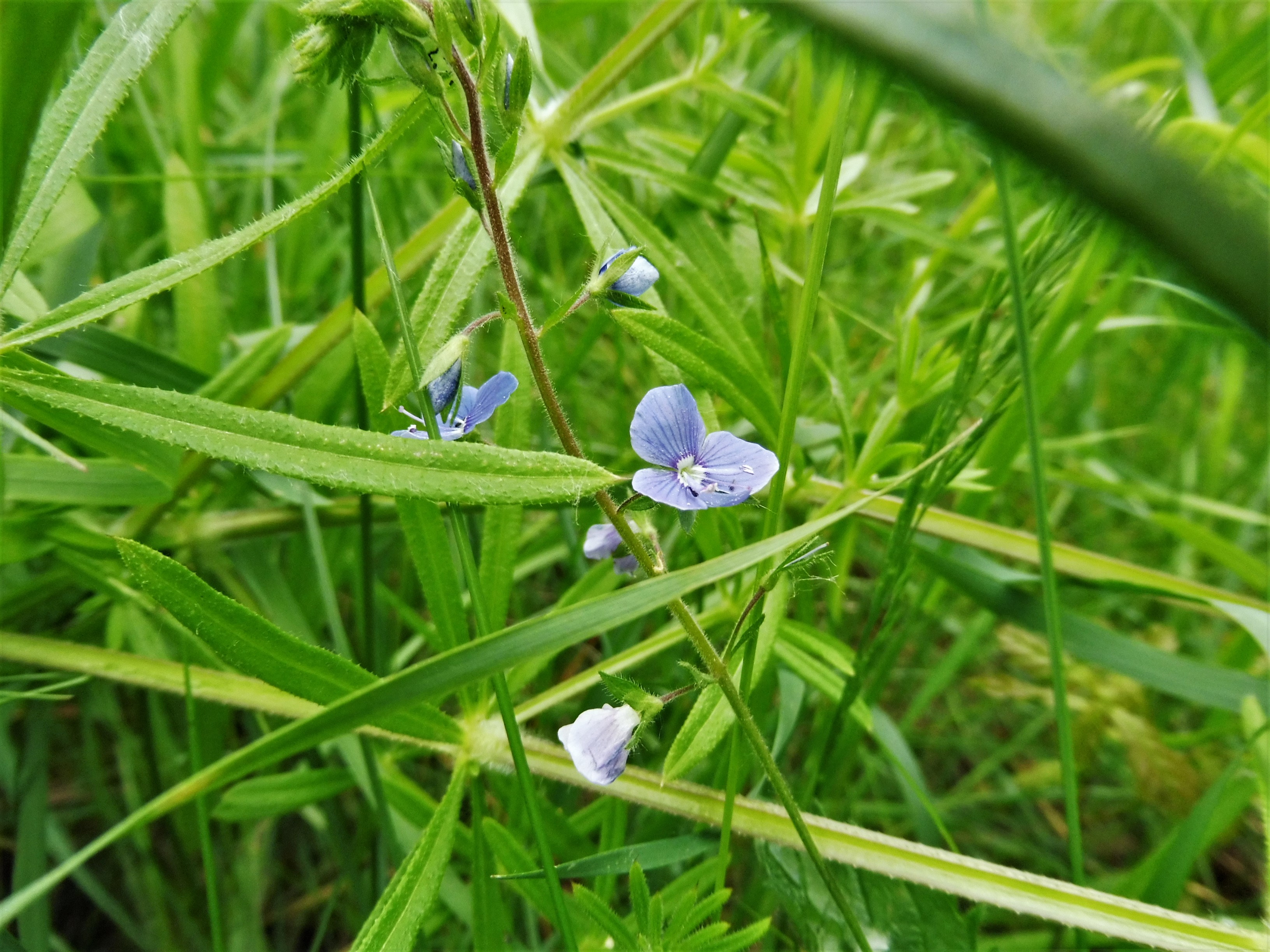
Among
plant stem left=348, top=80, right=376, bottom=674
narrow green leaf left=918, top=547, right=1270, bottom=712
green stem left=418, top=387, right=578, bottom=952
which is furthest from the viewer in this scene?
narrow green leaf left=918, top=547, right=1270, bottom=712

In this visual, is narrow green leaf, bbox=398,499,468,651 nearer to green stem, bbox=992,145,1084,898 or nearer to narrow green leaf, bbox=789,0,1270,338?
green stem, bbox=992,145,1084,898

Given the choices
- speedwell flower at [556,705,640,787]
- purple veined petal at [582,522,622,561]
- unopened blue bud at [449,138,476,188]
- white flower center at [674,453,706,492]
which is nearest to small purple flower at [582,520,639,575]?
purple veined petal at [582,522,622,561]

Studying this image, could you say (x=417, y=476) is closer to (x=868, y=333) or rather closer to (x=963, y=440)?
(x=963, y=440)

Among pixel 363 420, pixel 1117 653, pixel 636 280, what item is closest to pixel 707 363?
pixel 636 280

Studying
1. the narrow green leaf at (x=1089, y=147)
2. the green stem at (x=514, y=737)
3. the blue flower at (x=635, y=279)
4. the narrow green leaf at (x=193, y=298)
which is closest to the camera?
the narrow green leaf at (x=1089, y=147)

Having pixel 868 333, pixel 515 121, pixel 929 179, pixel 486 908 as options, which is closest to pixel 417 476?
pixel 515 121

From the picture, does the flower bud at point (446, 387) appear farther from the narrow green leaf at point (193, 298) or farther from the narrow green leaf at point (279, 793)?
the narrow green leaf at point (193, 298)

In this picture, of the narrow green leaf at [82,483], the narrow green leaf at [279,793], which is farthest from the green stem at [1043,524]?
the narrow green leaf at [82,483]

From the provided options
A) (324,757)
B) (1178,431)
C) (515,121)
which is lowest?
(324,757)
